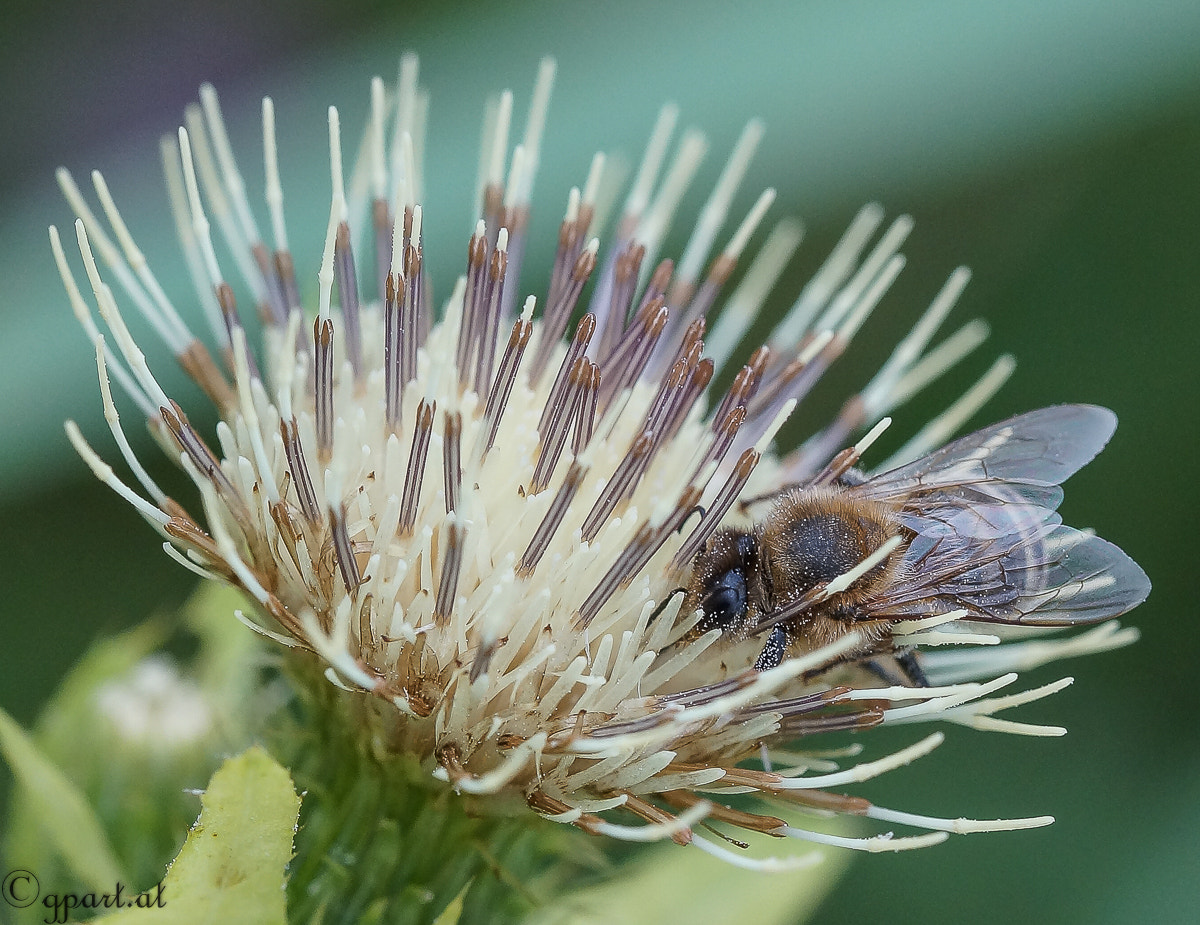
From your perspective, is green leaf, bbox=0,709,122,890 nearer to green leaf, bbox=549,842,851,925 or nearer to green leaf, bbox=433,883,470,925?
green leaf, bbox=433,883,470,925

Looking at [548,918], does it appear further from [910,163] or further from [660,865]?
[910,163]

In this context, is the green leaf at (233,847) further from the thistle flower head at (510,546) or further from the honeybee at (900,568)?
the honeybee at (900,568)

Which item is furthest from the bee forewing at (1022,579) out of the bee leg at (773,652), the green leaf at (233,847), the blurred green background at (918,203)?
the blurred green background at (918,203)

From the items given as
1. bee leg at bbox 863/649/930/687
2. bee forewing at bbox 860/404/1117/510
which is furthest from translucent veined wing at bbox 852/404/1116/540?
bee leg at bbox 863/649/930/687

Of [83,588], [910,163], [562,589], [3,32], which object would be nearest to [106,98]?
[3,32]

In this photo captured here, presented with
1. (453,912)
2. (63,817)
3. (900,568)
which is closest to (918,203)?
(900,568)

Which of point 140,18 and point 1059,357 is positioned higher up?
point 140,18

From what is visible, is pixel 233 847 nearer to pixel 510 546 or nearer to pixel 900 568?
pixel 510 546
